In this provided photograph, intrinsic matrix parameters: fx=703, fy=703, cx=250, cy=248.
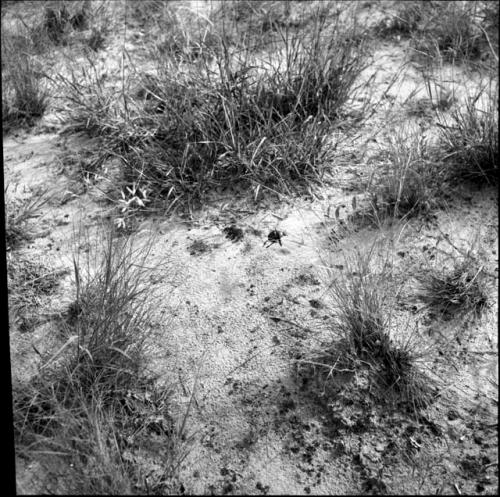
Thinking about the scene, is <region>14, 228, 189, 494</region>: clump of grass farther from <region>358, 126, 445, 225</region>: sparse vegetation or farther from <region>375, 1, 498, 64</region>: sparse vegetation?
<region>375, 1, 498, 64</region>: sparse vegetation

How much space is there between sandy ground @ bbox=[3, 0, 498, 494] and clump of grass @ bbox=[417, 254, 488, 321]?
0.26 feet

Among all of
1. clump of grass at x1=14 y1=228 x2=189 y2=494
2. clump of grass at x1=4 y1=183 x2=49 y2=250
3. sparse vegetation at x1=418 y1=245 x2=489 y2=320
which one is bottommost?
sparse vegetation at x1=418 y1=245 x2=489 y2=320

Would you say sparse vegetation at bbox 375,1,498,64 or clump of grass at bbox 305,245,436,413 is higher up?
sparse vegetation at bbox 375,1,498,64

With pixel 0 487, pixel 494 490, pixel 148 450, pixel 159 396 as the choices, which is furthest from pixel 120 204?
pixel 494 490

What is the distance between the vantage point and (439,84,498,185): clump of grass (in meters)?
3.32

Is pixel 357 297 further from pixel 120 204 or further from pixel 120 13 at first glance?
pixel 120 13

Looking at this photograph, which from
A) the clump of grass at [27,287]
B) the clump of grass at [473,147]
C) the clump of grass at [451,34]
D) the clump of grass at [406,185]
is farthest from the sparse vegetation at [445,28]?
the clump of grass at [27,287]

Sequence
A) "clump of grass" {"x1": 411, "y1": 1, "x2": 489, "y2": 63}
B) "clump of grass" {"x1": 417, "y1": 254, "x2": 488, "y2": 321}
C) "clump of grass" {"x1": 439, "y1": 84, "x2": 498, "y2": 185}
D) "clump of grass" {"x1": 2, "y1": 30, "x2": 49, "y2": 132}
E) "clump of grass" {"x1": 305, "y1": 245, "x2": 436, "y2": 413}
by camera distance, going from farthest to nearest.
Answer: "clump of grass" {"x1": 411, "y1": 1, "x2": 489, "y2": 63}
"clump of grass" {"x1": 2, "y1": 30, "x2": 49, "y2": 132}
"clump of grass" {"x1": 439, "y1": 84, "x2": 498, "y2": 185}
"clump of grass" {"x1": 417, "y1": 254, "x2": 488, "y2": 321}
"clump of grass" {"x1": 305, "y1": 245, "x2": 436, "y2": 413}

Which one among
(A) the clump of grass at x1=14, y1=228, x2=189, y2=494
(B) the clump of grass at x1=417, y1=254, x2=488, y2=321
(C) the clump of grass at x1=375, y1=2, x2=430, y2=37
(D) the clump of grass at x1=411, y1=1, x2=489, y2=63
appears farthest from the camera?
(C) the clump of grass at x1=375, y1=2, x2=430, y2=37

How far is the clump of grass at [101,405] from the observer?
220 cm

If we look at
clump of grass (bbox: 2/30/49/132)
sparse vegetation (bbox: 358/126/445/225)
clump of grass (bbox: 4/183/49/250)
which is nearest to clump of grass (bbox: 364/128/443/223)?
sparse vegetation (bbox: 358/126/445/225)

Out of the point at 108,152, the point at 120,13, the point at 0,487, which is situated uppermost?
the point at 120,13

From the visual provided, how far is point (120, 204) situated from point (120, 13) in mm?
2000

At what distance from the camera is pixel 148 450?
2344 mm
